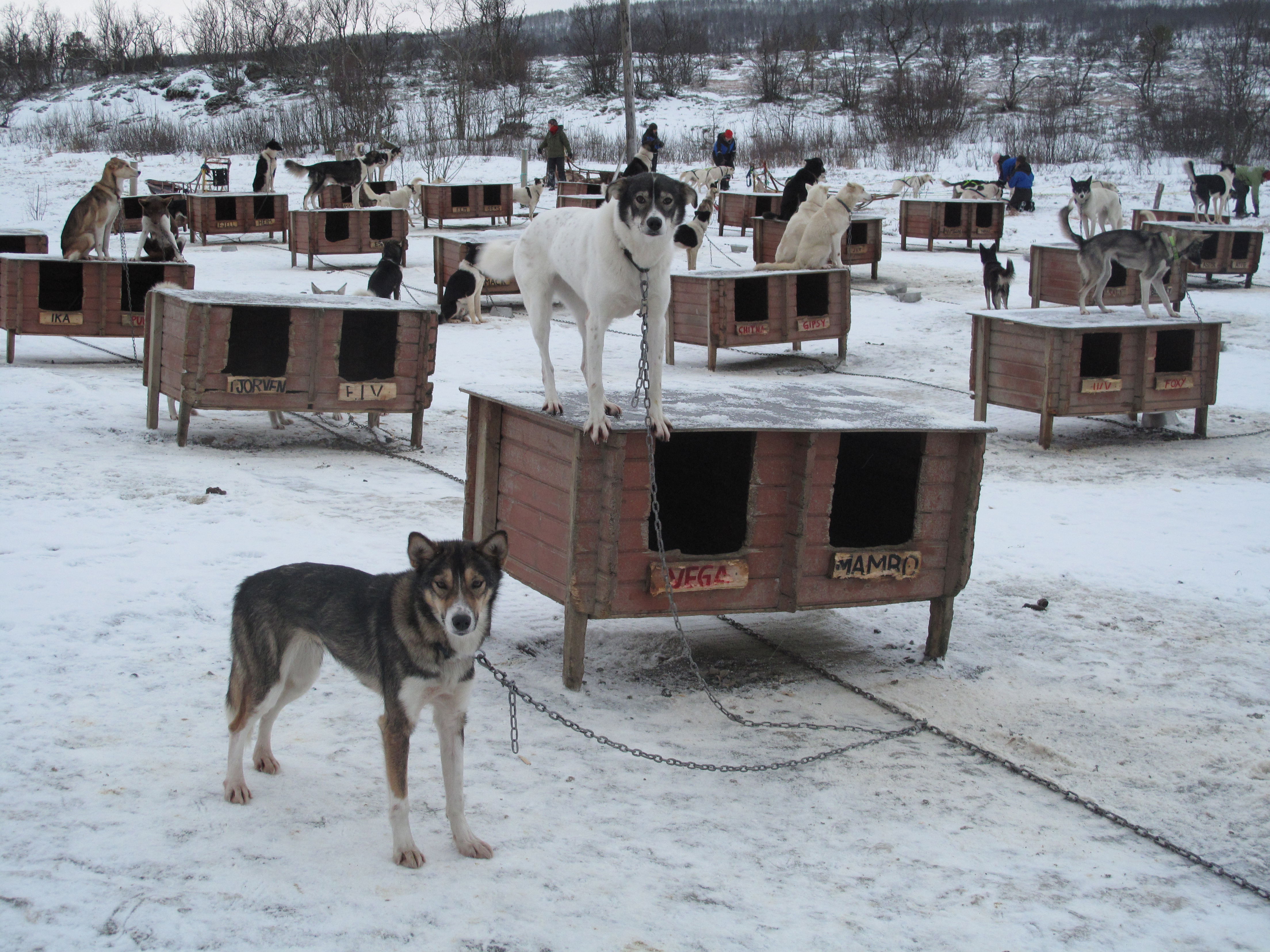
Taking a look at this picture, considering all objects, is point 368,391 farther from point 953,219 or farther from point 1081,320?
point 953,219

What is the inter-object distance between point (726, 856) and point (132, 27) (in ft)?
199

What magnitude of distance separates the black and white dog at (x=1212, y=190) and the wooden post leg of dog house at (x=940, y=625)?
17613 millimetres

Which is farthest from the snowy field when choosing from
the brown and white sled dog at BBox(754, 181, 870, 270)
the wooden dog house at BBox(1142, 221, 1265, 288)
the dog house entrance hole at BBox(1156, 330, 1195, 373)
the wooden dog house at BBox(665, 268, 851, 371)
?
the wooden dog house at BBox(1142, 221, 1265, 288)

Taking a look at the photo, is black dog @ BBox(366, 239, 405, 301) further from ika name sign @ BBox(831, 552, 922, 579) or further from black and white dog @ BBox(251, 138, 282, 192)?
black and white dog @ BBox(251, 138, 282, 192)

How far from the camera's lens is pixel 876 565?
4.79 meters

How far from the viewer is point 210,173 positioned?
27.8m

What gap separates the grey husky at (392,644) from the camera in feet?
9.86

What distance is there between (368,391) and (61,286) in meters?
4.68

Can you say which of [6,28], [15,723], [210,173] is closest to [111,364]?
[15,723]

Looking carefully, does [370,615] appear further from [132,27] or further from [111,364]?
[132,27]

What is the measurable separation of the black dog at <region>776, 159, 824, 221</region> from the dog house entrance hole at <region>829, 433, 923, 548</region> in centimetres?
1337

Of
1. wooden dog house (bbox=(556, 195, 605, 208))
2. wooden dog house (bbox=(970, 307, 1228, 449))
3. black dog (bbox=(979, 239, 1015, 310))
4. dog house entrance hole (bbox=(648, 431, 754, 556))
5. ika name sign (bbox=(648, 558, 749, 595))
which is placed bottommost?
ika name sign (bbox=(648, 558, 749, 595))

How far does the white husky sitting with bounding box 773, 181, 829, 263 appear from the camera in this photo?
46.4 feet

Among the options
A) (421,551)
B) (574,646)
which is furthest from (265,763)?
(574,646)
